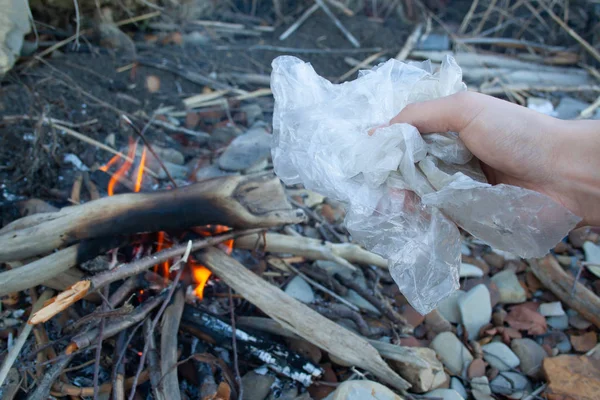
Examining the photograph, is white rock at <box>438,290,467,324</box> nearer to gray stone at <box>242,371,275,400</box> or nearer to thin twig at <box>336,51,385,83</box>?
gray stone at <box>242,371,275,400</box>

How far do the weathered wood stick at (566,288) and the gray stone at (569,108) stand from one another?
6.59 ft

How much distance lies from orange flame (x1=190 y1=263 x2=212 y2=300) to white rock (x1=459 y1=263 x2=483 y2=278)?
4.82ft

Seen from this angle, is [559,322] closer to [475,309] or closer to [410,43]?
[475,309]

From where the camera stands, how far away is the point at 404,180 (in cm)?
188

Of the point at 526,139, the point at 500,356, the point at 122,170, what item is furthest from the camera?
the point at 122,170

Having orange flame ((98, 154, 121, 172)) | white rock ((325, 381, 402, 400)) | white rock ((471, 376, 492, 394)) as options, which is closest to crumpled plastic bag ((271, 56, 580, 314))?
white rock ((325, 381, 402, 400))

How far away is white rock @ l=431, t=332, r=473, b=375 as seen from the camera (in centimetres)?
240

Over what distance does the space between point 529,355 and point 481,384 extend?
36 centimetres

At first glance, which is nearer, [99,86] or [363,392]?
[363,392]

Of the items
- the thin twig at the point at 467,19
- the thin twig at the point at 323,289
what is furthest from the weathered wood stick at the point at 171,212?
the thin twig at the point at 467,19

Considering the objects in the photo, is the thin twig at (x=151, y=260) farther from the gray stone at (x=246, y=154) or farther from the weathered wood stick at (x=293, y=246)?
the gray stone at (x=246, y=154)

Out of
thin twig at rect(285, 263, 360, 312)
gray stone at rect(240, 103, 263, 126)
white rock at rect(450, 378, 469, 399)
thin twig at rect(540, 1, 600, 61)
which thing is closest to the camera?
white rock at rect(450, 378, 469, 399)

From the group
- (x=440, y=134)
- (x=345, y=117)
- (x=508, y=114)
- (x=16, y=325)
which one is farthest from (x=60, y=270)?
(x=508, y=114)

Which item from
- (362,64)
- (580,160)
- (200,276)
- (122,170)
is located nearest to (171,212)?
(200,276)
